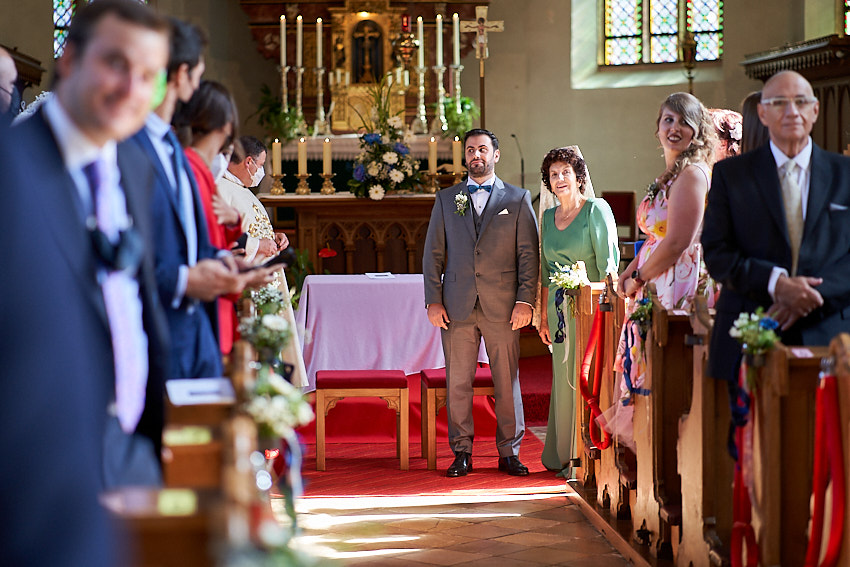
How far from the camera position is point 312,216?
736 centimetres

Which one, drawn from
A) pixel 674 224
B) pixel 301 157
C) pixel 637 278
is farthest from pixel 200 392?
pixel 301 157

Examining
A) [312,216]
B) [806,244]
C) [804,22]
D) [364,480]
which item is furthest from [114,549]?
[804,22]

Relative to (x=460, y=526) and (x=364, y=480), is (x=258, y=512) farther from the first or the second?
(x=364, y=480)

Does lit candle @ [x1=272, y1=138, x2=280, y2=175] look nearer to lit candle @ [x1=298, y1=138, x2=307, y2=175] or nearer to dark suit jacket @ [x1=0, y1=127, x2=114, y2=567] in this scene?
lit candle @ [x1=298, y1=138, x2=307, y2=175]

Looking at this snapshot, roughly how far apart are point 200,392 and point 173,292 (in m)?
0.41

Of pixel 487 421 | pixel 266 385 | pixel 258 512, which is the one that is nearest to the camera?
pixel 258 512

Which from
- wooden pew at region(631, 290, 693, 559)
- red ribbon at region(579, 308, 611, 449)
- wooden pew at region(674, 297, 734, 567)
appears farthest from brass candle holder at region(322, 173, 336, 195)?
wooden pew at region(674, 297, 734, 567)

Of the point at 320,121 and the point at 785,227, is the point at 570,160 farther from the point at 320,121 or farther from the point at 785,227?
the point at 320,121

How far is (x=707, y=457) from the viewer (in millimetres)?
3188

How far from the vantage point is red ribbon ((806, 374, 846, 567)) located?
2543 millimetres

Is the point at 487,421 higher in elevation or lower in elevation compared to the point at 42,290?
lower

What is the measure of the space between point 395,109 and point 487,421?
5.57 meters

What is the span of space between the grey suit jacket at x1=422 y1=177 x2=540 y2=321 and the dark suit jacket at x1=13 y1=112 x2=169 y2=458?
133 inches

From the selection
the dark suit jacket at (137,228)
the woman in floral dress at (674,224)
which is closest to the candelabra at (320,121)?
the woman in floral dress at (674,224)
